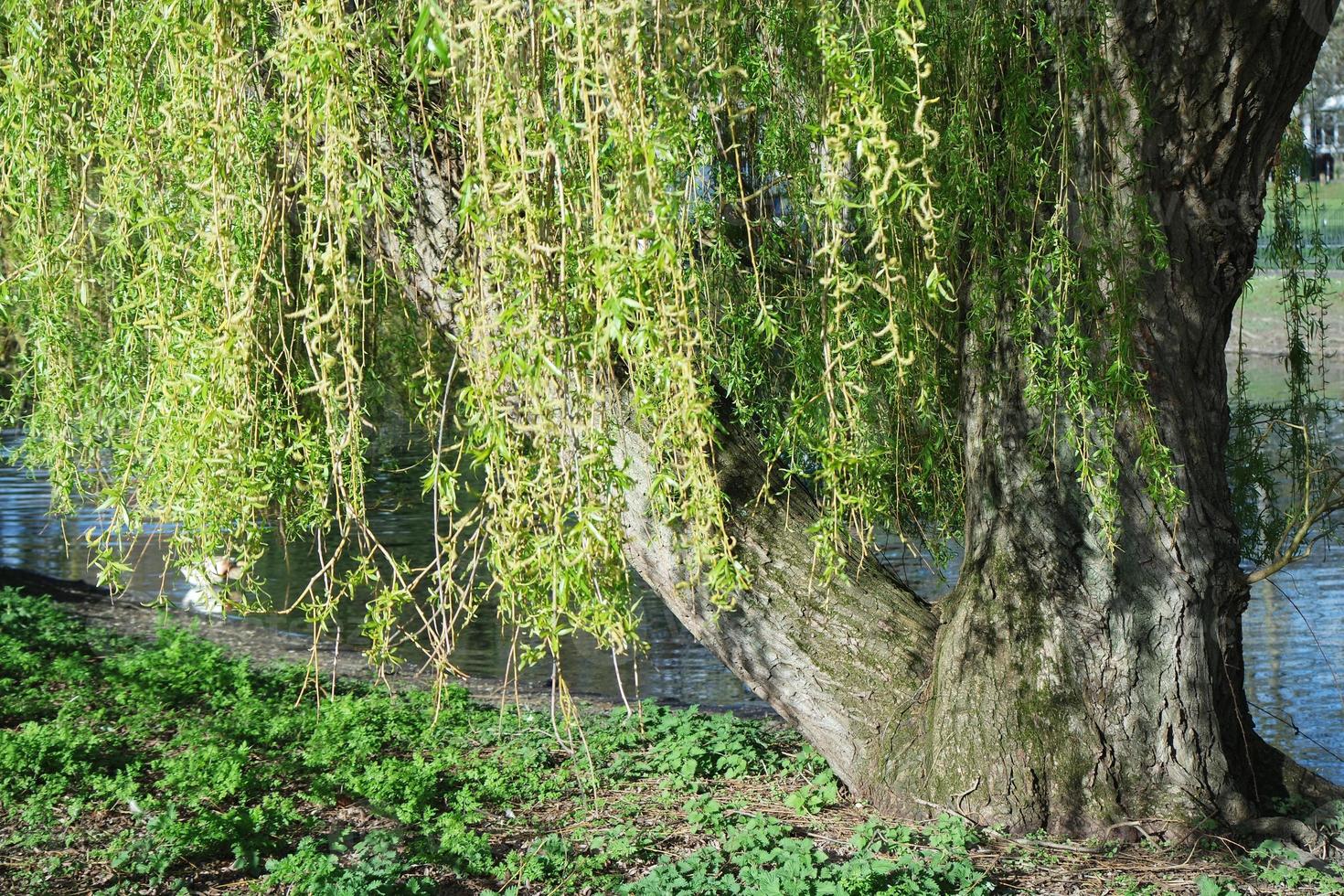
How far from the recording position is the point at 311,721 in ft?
16.5

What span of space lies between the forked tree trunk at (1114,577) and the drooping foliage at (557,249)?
0.13m

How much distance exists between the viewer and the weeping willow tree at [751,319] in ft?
7.25

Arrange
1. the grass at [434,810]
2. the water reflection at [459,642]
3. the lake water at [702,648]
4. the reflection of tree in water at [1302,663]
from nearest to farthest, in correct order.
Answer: the grass at [434,810] → the reflection of tree in water at [1302,663] → the lake water at [702,648] → the water reflection at [459,642]

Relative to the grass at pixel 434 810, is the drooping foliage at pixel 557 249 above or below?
above

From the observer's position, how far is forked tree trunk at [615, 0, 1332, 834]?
3.26 metres

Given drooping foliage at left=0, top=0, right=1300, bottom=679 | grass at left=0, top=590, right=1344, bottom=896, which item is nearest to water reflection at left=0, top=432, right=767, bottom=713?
grass at left=0, top=590, right=1344, bottom=896

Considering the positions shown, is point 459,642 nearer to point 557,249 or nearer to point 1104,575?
point 1104,575

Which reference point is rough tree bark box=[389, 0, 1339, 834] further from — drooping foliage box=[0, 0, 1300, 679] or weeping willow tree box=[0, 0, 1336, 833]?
drooping foliage box=[0, 0, 1300, 679]

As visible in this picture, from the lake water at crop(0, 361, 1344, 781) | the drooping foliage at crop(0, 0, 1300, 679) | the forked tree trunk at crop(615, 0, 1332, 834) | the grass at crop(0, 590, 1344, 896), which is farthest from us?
the lake water at crop(0, 361, 1344, 781)

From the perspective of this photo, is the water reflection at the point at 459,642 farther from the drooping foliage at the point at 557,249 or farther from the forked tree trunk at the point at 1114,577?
the drooping foliage at the point at 557,249

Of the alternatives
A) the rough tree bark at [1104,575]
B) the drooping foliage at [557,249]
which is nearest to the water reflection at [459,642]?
the rough tree bark at [1104,575]

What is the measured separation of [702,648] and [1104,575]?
477cm

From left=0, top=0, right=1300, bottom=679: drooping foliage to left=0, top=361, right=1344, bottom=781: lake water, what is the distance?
133 cm

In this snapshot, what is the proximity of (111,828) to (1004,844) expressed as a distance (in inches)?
104
